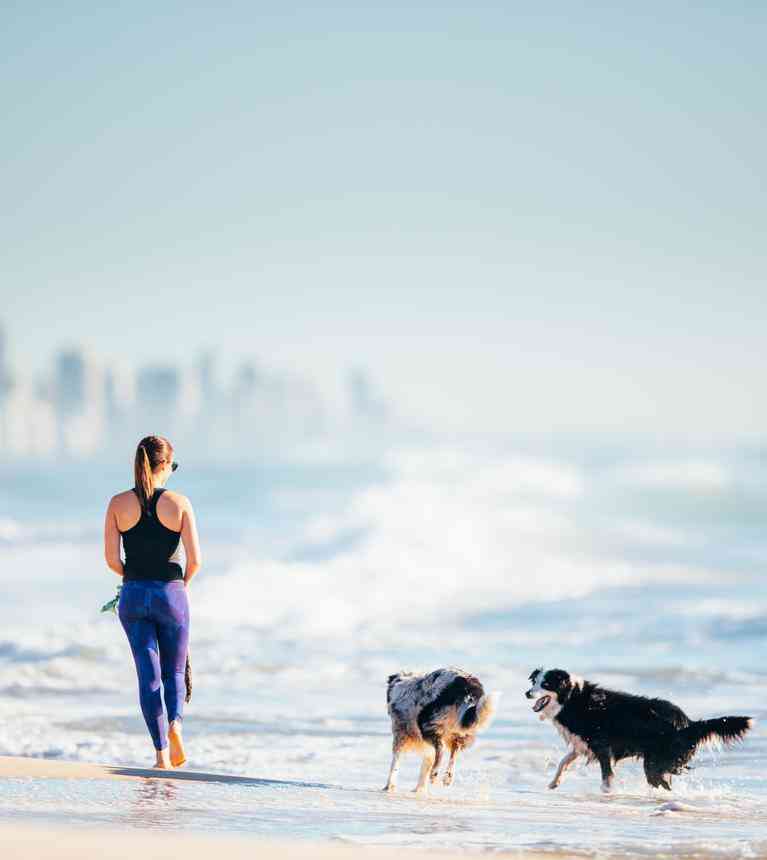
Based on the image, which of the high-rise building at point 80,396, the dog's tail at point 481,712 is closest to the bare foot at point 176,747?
the dog's tail at point 481,712

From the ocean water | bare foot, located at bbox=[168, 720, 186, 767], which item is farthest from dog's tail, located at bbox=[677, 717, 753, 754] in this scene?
bare foot, located at bbox=[168, 720, 186, 767]

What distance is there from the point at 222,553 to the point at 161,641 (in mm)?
28755

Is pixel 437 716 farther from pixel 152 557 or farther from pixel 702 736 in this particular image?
pixel 152 557

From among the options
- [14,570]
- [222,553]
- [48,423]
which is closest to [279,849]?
[14,570]

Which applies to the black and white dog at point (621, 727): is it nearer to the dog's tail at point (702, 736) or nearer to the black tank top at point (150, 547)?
the dog's tail at point (702, 736)

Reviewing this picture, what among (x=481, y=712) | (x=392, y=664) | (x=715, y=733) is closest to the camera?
(x=481, y=712)

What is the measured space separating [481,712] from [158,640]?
170 cm

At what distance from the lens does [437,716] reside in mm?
7914

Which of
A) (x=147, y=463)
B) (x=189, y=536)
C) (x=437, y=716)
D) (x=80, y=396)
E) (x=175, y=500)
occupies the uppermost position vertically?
(x=80, y=396)

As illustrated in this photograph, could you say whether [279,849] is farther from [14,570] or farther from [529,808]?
[14,570]

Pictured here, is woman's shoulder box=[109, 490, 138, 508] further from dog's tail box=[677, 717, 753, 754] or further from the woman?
dog's tail box=[677, 717, 753, 754]

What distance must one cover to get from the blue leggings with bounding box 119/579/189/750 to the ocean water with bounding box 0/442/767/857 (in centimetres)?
56

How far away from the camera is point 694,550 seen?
39156 mm

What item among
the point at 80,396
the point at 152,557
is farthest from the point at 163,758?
the point at 80,396
